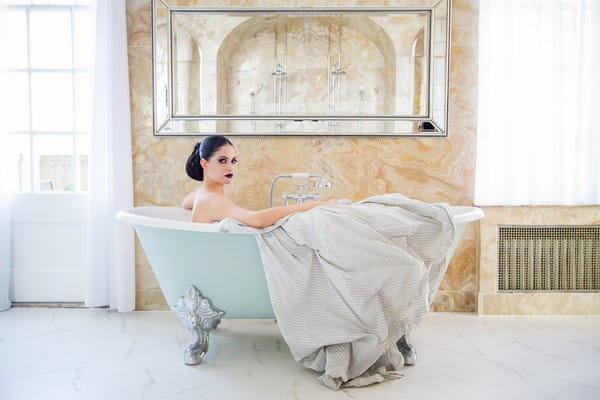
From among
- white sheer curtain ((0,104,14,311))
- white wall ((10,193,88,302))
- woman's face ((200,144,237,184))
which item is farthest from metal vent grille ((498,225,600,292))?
white sheer curtain ((0,104,14,311))

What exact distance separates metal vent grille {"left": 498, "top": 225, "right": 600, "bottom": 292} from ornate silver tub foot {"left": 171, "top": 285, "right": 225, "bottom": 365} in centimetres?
182

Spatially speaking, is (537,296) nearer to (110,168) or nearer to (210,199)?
(210,199)

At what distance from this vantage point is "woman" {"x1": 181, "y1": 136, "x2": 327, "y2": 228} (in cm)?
211

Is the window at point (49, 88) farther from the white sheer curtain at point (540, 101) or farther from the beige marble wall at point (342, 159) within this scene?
the white sheer curtain at point (540, 101)

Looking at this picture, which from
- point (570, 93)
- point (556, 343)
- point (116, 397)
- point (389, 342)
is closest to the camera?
point (116, 397)

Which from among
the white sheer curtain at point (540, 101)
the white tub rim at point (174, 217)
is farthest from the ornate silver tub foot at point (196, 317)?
the white sheer curtain at point (540, 101)

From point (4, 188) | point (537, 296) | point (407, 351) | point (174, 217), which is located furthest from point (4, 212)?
point (537, 296)

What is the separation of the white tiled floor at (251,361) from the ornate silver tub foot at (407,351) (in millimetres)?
44

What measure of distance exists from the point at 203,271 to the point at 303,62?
1.47 metres

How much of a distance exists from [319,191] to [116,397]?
1.66 metres

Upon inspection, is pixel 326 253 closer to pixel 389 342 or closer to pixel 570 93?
pixel 389 342

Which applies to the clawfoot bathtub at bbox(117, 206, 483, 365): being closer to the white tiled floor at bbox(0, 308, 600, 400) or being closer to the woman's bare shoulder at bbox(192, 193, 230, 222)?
the woman's bare shoulder at bbox(192, 193, 230, 222)

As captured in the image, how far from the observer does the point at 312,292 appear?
2035 mm

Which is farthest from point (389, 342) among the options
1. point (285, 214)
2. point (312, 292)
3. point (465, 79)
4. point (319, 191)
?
point (465, 79)
